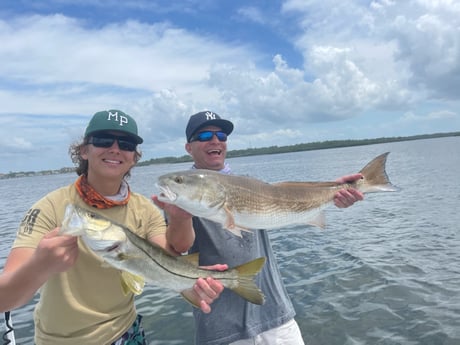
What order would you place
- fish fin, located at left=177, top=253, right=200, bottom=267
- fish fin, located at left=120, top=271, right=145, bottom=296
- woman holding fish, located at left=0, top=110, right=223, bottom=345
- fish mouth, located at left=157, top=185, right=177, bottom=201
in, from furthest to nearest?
fish mouth, located at left=157, top=185, right=177, bottom=201 → fish fin, located at left=177, top=253, right=200, bottom=267 → fish fin, located at left=120, top=271, right=145, bottom=296 → woman holding fish, located at left=0, top=110, right=223, bottom=345

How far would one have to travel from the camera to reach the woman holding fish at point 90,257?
2.57 metres

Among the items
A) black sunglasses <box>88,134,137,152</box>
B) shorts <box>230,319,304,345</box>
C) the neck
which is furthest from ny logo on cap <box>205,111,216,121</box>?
shorts <box>230,319,304,345</box>

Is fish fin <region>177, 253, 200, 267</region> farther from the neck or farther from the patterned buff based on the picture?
the neck

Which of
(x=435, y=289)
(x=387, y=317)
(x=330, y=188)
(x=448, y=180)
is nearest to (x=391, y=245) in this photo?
(x=435, y=289)

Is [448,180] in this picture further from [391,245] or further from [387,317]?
[387,317]

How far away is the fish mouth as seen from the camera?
11.5ft

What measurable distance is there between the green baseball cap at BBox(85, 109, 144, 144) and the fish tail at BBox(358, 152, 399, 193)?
9.45 ft

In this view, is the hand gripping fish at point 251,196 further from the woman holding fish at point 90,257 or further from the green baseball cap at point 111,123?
the green baseball cap at point 111,123

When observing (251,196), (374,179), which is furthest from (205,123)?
(374,179)

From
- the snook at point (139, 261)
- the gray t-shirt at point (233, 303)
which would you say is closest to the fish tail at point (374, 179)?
the gray t-shirt at point (233, 303)

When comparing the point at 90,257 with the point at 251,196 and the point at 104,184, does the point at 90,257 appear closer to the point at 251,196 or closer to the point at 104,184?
the point at 104,184

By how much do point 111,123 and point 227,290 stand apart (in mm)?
2077

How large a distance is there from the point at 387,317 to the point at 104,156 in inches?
296

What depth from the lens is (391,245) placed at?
13.3 meters
